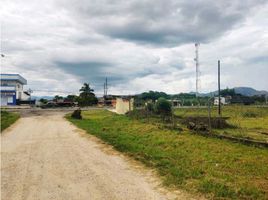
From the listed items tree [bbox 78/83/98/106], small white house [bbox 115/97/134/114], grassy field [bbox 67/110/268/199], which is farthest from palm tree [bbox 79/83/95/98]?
grassy field [bbox 67/110/268/199]

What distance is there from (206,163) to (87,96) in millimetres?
83802

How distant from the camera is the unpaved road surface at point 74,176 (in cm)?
836

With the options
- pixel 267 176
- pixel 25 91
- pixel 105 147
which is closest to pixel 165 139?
pixel 105 147

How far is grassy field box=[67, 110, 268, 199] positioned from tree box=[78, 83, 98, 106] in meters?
73.3

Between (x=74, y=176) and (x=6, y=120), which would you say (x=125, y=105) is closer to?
(x=6, y=120)

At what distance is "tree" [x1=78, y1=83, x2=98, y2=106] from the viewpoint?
90688 millimetres

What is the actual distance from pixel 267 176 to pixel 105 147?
8214mm

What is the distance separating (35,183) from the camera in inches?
379

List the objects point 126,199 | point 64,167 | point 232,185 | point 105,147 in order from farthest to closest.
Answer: point 105,147, point 64,167, point 232,185, point 126,199

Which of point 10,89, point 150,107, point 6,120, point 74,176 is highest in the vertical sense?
point 10,89

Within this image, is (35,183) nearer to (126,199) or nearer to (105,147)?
(126,199)

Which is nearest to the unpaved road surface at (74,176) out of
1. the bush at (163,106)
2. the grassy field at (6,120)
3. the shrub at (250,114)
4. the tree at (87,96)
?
the grassy field at (6,120)

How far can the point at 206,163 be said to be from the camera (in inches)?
449

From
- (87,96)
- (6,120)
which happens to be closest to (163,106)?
(6,120)
